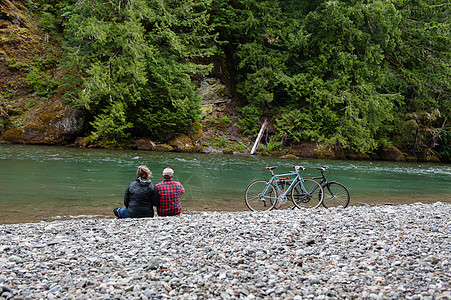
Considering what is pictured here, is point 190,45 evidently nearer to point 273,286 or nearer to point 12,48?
point 12,48

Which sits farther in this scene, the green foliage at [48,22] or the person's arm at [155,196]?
the green foliage at [48,22]

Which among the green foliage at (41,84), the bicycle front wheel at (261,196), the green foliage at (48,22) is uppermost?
the green foliage at (48,22)

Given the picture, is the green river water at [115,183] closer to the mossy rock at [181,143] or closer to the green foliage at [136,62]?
the mossy rock at [181,143]

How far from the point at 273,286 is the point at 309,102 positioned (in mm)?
22499

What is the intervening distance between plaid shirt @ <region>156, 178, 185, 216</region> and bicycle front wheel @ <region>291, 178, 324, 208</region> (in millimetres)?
3423

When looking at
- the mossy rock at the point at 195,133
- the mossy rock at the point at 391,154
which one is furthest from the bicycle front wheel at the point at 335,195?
the mossy rock at the point at 391,154

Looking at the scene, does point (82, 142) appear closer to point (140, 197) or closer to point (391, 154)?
point (140, 197)

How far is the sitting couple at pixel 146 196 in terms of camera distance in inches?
257

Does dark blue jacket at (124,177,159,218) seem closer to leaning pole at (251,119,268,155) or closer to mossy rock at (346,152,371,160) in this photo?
leaning pole at (251,119,268,155)

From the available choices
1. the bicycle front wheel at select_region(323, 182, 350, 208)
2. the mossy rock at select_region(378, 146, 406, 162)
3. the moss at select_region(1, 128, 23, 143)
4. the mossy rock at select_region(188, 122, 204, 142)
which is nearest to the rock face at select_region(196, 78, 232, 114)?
the mossy rock at select_region(188, 122, 204, 142)

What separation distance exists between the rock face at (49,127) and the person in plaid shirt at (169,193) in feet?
52.6

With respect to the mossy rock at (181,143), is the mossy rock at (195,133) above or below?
above

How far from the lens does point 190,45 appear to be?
2381cm

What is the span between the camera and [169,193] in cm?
684
